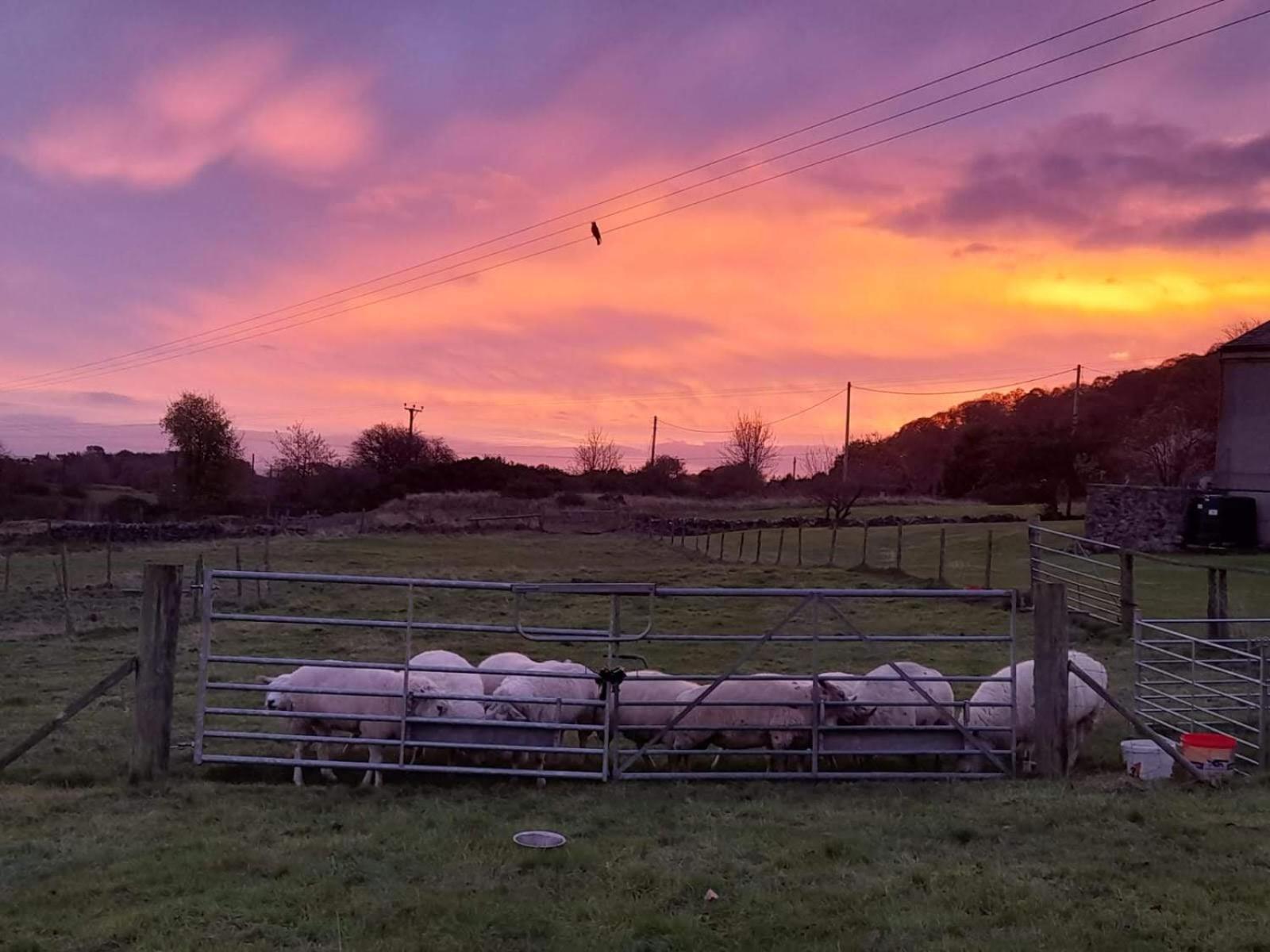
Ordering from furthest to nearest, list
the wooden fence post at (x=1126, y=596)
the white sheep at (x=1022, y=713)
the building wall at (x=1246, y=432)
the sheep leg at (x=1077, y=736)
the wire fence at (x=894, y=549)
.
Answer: the building wall at (x=1246, y=432), the wire fence at (x=894, y=549), the wooden fence post at (x=1126, y=596), the white sheep at (x=1022, y=713), the sheep leg at (x=1077, y=736)

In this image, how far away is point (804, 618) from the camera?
1944 centimetres

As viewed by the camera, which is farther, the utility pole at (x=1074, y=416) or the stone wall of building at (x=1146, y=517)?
the utility pole at (x=1074, y=416)

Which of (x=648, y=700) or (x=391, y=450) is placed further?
(x=391, y=450)

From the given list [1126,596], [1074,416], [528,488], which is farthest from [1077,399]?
[1126,596]

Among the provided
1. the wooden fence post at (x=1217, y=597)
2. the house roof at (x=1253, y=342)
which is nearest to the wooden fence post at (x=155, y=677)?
the wooden fence post at (x=1217, y=597)

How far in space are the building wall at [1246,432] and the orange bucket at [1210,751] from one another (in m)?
23.2

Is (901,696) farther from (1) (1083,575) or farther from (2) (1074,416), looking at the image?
(2) (1074,416)

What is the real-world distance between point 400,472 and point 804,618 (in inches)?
2298

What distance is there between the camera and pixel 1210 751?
306 inches

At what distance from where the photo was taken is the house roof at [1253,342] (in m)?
28.6

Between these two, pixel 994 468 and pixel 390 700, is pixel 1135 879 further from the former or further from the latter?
pixel 994 468

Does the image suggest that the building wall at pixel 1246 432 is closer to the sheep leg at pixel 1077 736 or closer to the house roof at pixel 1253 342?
the house roof at pixel 1253 342

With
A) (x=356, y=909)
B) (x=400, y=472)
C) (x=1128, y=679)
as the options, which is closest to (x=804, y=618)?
(x=1128, y=679)

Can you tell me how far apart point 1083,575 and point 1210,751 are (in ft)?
41.2
